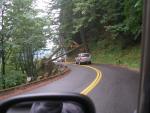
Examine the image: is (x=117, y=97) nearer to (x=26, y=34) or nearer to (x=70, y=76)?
(x=70, y=76)

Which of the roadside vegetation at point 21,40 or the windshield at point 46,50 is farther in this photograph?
the roadside vegetation at point 21,40

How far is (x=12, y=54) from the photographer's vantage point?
82.7 ft

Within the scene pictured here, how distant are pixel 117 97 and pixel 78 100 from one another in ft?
29.3

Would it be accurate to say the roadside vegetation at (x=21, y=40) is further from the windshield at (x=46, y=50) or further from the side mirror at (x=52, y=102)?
the side mirror at (x=52, y=102)

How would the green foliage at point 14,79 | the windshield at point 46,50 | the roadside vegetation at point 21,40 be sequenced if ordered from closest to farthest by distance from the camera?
the windshield at point 46,50
the green foliage at point 14,79
the roadside vegetation at point 21,40

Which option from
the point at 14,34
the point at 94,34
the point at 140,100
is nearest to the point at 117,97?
the point at 94,34

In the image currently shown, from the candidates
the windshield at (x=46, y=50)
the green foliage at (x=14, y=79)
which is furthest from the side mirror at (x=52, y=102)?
the green foliage at (x=14, y=79)

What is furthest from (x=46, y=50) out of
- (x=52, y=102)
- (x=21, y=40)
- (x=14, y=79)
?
(x=52, y=102)

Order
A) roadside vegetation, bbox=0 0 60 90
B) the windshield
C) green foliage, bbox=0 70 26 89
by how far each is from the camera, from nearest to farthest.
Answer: the windshield, green foliage, bbox=0 70 26 89, roadside vegetation, bbox=0 0 60 90

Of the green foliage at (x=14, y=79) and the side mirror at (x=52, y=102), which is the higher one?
the side mirror at (x=52, y=102)

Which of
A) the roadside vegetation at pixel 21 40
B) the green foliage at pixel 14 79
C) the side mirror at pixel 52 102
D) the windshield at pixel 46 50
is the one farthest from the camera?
the roadside vegetation at pixel 21 40

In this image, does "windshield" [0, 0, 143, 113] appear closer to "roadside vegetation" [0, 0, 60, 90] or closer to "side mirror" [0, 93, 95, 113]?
"roadside vegetation" [0, 0, 60, 90]

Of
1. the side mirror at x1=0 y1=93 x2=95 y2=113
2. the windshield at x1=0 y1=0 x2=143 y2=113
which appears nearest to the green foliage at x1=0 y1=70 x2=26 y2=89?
the windshield at x1=0 y1=0 x2=143 y2=113

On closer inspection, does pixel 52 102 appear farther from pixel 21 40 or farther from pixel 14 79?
pixel 21 40
